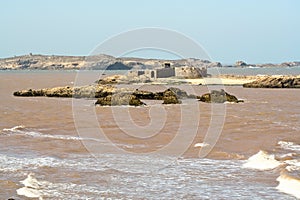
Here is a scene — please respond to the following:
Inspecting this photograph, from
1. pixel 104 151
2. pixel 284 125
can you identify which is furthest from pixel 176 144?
pixel 284 125

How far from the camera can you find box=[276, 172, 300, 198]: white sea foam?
27.3ft

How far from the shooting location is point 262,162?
10719 millimetres

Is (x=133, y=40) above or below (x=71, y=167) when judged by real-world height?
above

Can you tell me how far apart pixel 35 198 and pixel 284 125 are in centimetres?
1151

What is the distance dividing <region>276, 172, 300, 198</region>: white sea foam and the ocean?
0.06ft

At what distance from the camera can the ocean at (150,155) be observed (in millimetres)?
8492

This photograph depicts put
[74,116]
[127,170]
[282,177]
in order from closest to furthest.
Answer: [282,177]
[127,170]
[74,116]

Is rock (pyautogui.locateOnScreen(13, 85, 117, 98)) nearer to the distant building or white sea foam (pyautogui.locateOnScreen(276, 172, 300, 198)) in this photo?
the distant building

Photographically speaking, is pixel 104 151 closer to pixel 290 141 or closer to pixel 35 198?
pixel 35 198

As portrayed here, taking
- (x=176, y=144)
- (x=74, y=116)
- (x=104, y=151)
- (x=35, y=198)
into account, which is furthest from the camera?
(x=74, y=116)

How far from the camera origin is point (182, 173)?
9766 mm

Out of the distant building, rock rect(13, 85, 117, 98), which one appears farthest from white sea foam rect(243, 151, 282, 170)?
the distant building

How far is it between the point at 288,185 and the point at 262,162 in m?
1.98

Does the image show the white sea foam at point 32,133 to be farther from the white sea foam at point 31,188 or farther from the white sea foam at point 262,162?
the white sea foam at point 31,188
